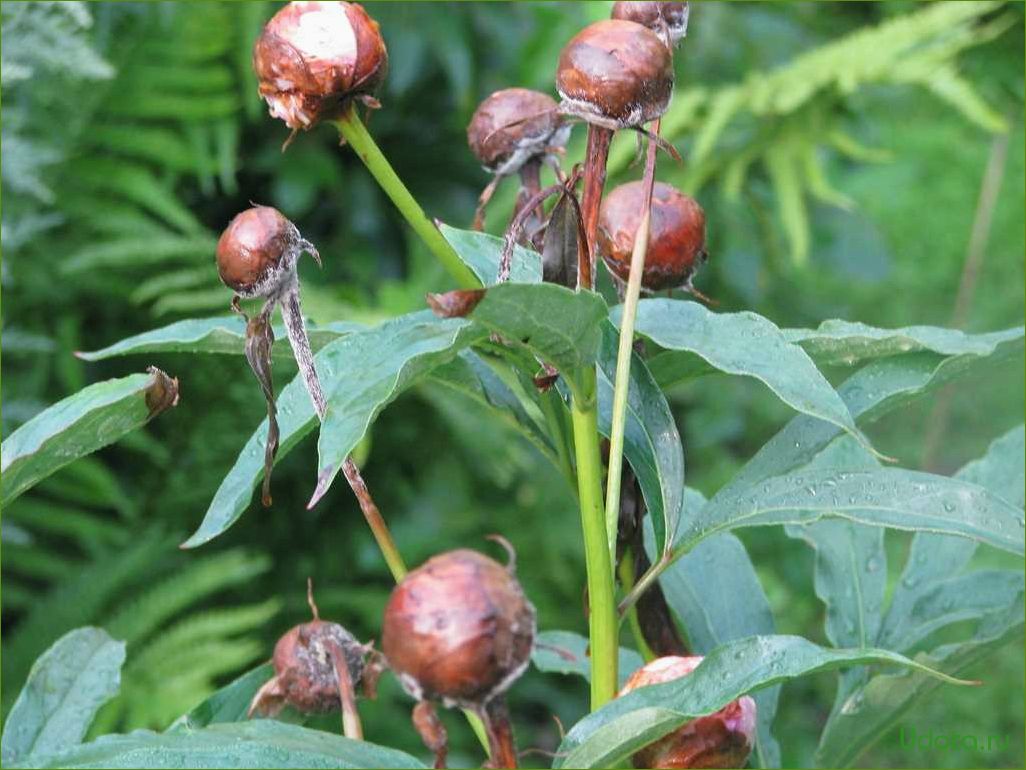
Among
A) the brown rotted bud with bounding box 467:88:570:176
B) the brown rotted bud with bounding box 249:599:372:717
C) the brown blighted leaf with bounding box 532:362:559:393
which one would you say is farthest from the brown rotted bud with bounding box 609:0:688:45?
the brown rotted bud with bounding box 249:599:372:717

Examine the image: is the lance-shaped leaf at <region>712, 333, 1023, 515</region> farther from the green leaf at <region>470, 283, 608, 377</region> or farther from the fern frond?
the fern frond

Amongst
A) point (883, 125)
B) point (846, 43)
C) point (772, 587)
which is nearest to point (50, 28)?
point (846, 43)

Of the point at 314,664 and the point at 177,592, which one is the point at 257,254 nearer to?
the point at 314,664

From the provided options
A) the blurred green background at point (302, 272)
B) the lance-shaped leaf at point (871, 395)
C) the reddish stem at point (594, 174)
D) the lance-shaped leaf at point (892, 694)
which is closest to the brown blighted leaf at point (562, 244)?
the reddish stem at point (594, 174)

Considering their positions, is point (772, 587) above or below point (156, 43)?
below

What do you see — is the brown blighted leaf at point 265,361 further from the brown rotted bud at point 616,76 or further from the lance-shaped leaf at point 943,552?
the lance-shaped leaf at point 943,552

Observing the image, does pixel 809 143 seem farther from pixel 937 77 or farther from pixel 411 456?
pixel 411 456
